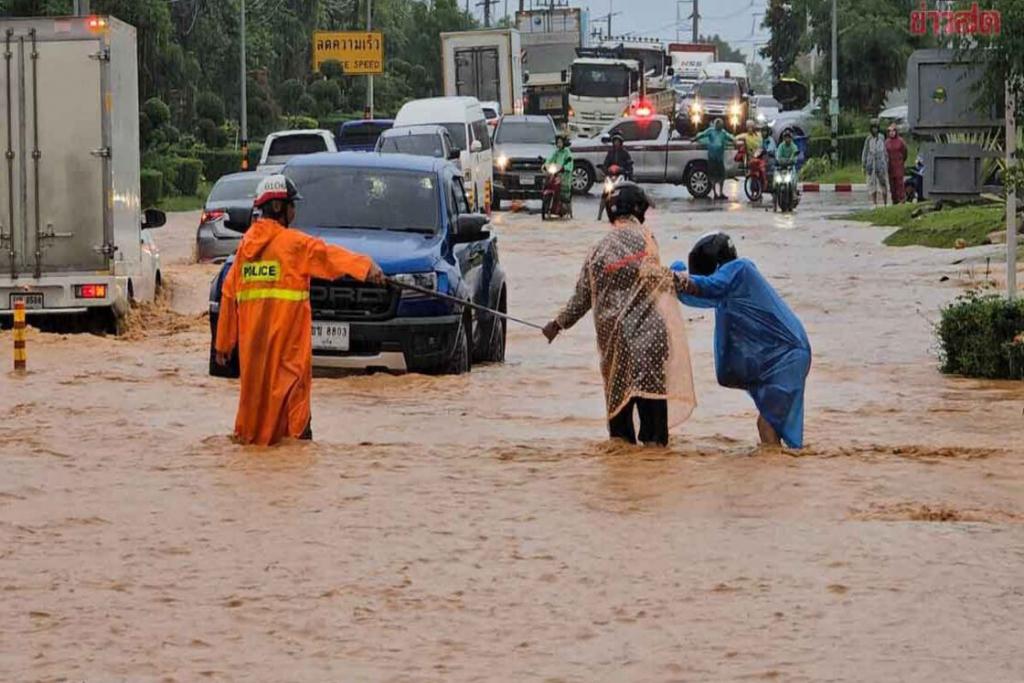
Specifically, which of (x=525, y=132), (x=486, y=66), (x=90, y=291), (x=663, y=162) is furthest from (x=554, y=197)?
(x=90, y=291)

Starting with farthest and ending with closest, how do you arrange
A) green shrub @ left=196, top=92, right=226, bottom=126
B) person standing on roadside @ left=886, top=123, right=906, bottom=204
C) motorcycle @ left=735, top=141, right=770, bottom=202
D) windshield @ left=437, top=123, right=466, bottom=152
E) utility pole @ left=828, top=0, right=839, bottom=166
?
green shrub @ left=196, top=92, right=226, bottom=126
utility pole @ left=828, top=0, right=839, bottom=166
motorcycle @ left=735, top=141, right=770, bottom=202
person standing on roadside @ left=886, top=123, right=906, bottom=204
windshield @ left=437, top=123, right=466, bottom=152

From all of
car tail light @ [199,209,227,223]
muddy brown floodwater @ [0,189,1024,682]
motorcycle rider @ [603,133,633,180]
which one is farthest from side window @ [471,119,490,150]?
muddy brown floodwater @ [0,189,1024,682]

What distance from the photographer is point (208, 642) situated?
8203mm

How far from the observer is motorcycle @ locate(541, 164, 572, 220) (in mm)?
40219

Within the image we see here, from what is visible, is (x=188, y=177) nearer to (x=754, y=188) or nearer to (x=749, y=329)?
(x=754, y=188)

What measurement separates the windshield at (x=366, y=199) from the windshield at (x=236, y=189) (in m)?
12.0

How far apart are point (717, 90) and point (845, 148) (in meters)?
6.65

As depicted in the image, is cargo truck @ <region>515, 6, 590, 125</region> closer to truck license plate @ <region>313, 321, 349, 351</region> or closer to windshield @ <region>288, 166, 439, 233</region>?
windshield @ <region>288, 166, 439, 233</region>

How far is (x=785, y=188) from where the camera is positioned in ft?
138

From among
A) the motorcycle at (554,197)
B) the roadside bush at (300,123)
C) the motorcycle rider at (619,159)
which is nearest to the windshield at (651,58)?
the roadside bush at (300,123)

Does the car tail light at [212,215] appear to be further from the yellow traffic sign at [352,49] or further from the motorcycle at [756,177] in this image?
the yellow traffic sign at [352,49]

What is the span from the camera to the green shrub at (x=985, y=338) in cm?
1728

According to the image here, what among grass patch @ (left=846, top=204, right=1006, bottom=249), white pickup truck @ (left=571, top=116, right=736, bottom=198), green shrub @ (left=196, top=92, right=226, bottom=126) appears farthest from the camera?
green shrub @ (left=196, top=92, right=226, bottom=126)

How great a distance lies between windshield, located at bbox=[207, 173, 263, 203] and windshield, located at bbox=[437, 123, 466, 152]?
10348 mm
